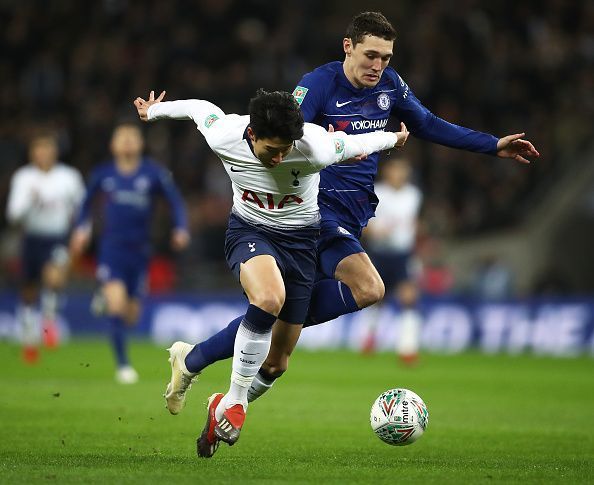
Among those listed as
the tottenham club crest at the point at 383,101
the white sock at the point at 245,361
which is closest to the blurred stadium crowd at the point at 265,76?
the tottenham club crest at the point at 383,101

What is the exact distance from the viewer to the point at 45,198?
1569 cm

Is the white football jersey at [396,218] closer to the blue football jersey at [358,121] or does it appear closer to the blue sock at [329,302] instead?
the blue football jersey at [358,121]

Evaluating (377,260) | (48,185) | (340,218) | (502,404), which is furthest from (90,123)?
(340,218)

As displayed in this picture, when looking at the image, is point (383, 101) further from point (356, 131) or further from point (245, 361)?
point (245, 361)

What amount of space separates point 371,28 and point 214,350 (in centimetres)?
226

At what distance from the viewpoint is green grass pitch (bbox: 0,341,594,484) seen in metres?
6.29

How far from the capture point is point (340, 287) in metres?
8.05

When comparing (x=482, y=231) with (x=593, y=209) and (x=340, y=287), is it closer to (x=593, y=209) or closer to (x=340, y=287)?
(x=593, y=209)

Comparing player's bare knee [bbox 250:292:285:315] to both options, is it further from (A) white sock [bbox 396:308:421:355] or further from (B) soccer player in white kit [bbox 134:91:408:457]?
(A) white sock [bbox 396:308:421:355]

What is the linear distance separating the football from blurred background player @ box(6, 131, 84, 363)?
29.0ft

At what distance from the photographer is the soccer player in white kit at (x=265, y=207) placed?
6.64 meters

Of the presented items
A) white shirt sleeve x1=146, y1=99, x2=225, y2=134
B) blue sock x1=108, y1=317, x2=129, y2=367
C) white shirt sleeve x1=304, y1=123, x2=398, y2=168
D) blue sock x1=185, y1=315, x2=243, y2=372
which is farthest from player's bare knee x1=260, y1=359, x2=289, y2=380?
blue sock x1=108, y1=317, x2=129, y2=367

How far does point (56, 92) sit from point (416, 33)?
6825mm

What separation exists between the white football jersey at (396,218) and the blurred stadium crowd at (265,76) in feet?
15.2
